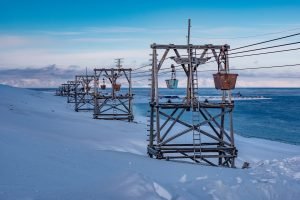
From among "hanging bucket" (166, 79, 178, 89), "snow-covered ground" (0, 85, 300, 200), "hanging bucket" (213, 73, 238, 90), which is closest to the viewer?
"snow-covered ground" (0, 85, 300, 200)

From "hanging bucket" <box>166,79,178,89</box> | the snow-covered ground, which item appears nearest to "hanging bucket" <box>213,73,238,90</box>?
the snow-covered ground

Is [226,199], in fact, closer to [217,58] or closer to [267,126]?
[217,58]

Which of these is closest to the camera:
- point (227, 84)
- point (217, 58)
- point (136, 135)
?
point (227, 84)

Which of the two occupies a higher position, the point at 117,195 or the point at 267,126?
the point at 117,195

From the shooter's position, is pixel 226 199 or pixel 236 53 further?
pixel 236 53

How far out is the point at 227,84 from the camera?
48.5 feet

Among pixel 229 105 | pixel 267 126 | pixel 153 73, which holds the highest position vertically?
pixel 153 73

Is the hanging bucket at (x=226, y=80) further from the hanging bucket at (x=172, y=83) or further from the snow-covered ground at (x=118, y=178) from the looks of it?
the hanging bucket at (x=172, y=83)

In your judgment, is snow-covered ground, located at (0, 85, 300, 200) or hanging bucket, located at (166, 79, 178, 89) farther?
hanging bucket, located at (166, 79, 178, 89)

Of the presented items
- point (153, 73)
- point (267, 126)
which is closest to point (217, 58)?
point (153, 73)

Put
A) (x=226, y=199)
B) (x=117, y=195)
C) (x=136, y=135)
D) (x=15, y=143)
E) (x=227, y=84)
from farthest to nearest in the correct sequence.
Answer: (x=136, y=135) < (x=227, y=84) < (x=15, y=143) < (x=226, y=199) < (x=117, y=195)

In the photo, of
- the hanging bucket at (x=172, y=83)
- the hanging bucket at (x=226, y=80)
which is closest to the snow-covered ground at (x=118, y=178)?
the hanging bucket at (x=226, y=80)

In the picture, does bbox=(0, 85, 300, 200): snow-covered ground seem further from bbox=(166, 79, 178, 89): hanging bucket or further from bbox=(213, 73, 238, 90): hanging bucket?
bbox=(166, 79, 178, 89): hanging bucket

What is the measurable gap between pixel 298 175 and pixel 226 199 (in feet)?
10.00
